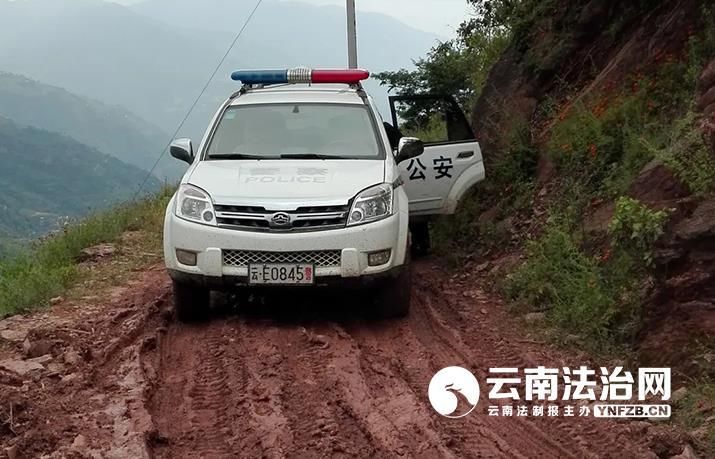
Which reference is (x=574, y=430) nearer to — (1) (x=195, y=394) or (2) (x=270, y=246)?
(1) (x=195, y=394)

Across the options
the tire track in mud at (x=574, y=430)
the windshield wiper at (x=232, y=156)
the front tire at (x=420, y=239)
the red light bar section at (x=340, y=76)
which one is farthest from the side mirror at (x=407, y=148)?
the front tire at (x=420, y=239)

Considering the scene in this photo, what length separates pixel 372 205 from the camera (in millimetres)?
6449

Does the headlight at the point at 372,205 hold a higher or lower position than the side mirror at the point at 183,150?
lower

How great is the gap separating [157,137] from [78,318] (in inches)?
7732

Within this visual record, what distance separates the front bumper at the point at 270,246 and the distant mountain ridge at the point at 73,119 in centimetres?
17223

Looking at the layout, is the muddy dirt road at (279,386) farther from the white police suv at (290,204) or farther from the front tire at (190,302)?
the white police suv at (290,204)

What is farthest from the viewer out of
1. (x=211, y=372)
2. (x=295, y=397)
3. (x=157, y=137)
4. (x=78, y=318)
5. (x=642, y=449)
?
(x=157, y=137)

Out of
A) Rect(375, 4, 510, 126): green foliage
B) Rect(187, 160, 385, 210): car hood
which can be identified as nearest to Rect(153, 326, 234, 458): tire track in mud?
Rect(187, 160, 385, 210): car hood

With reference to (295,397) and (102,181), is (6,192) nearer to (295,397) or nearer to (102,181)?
(102,181)

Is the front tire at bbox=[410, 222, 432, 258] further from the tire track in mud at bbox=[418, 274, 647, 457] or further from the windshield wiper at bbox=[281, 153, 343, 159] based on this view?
the tire track in mud at bbox=[418, 274, 647, 457]

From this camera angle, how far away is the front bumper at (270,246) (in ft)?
20.4

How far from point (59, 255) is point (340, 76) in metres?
4.05

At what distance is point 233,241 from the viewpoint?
20.5 ft

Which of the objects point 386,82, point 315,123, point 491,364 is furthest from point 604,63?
point 386,82
